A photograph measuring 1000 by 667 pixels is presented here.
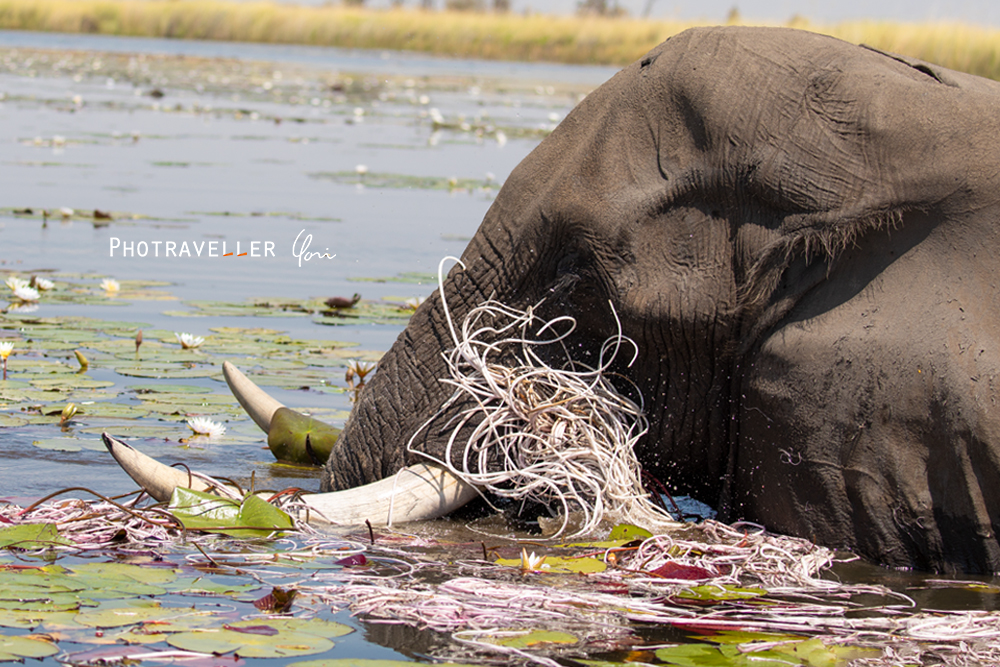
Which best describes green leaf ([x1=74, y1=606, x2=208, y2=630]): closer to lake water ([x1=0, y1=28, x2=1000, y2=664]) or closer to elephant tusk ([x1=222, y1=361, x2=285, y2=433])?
lake water ([x1=0, y1=28, x2=1000, y2=664])

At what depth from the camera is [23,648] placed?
103 inches

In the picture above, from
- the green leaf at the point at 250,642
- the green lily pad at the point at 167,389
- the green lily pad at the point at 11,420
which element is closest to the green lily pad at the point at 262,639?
the green leaf at the point at 250,642

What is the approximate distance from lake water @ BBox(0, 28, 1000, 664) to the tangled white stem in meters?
0.30

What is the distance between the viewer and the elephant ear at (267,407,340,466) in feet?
15.3

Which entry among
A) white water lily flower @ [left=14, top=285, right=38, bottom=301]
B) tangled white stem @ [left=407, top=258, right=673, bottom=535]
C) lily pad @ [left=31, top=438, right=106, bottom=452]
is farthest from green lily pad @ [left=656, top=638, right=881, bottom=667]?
white water lily flower @ [left=14, top=285, right=38, bottom=301]

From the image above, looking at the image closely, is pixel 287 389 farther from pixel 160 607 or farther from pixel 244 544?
pixel 160 607

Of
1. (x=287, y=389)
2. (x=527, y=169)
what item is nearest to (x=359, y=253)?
(x=287, y=389)

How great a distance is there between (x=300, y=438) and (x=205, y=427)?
481mm

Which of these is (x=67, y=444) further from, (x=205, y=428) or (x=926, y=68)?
(x=926, y=68)

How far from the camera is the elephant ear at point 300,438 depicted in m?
4.67

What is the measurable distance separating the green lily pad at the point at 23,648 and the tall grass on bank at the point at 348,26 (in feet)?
158

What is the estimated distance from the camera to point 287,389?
584 cm

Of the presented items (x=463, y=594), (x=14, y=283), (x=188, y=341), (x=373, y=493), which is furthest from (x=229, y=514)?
(x=14, y=283)

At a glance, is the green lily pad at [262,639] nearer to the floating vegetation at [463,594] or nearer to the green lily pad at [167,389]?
the floating vegetation at [463,594]
